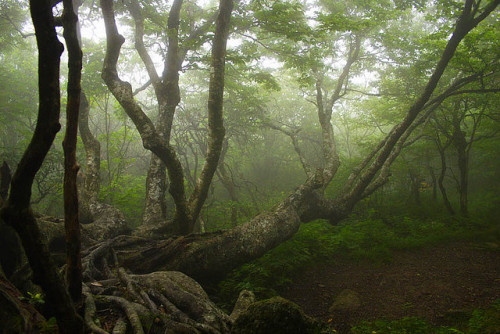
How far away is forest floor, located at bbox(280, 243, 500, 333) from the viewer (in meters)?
4.52

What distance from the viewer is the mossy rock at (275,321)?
2872 millimetres

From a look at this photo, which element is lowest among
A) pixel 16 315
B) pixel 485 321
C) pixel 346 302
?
pixel 346 302

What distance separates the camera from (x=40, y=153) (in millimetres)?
1857

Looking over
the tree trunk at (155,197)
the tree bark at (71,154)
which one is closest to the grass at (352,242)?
the tree trunk at (155,197)

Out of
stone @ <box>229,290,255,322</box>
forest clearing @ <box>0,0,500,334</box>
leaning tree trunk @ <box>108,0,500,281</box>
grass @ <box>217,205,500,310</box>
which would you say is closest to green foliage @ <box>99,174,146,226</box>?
forest clearing @ <box>0,0,500,334</box>

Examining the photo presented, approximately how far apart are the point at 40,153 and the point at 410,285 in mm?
6345

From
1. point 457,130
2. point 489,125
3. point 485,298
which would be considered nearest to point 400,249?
point 485,298

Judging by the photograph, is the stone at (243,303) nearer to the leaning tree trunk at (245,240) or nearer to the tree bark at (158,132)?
the leaning tree trunk at (245,240)

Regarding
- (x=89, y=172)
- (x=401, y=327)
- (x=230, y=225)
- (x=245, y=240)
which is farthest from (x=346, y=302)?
(x=89, y=172)

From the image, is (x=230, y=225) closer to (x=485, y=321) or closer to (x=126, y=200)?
(x=126, y=200)

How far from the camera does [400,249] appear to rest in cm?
711

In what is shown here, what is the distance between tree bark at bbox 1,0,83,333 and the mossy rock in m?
1.87

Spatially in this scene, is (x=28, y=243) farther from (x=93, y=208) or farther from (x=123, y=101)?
(x=93, y=208)

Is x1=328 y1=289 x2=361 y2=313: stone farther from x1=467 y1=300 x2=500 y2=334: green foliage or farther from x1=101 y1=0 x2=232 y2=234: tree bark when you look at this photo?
→ x1=101 y1=0 x2=232 y2=234: tree bark
